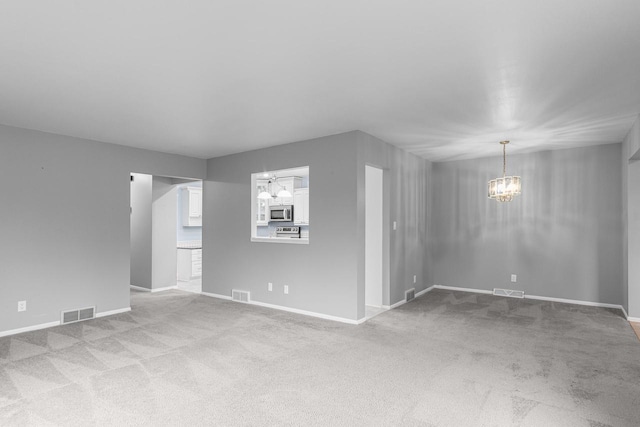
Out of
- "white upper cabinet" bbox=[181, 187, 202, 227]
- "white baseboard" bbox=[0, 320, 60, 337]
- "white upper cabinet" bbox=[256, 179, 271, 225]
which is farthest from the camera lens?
"white upper cabinet" bbox=[256, 179, 271, 225]

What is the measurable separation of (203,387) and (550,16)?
3507 mm

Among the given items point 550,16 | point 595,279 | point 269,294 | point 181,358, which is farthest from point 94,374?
point 595,279

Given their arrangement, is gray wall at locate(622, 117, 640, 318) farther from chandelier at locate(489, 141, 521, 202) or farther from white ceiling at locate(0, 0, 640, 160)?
chandelier at locate(489, 141, 521, 202)

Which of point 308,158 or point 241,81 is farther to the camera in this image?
point 308,158

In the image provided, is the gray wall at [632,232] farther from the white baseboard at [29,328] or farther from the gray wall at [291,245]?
the white baseboard at [29,328]

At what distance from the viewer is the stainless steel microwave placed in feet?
31.1

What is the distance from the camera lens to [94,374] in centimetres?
312

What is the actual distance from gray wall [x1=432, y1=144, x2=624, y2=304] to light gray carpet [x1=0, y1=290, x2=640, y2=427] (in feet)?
3.23

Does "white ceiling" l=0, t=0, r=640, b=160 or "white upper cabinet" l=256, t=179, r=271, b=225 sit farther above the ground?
"white ceiling" l=0, t=0, r=640, b=160

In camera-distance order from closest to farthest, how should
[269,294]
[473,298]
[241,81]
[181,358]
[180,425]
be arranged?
[180,425] < [241,81] < [181,358] < [269,294] < [473,298]

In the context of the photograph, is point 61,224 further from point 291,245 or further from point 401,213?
point 401,213

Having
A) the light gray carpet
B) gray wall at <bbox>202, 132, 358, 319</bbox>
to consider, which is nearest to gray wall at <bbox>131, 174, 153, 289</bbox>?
gray wall at <bbox>202, 132, 358, 319</bbox>

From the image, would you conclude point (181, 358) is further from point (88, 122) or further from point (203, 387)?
point (88, 122)

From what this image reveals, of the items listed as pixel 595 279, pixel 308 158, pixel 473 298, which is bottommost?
pixel 473 298
